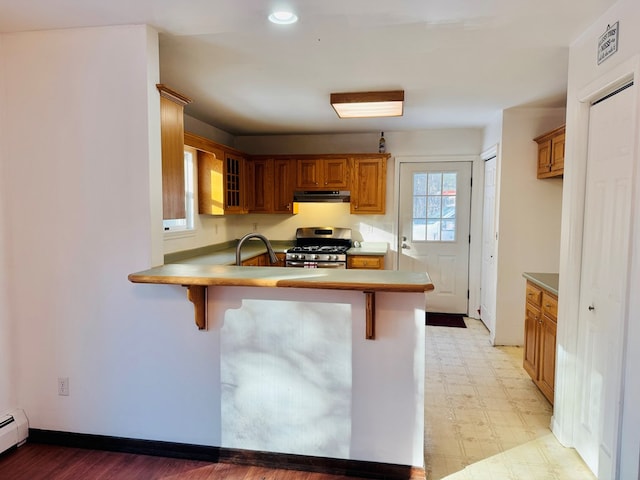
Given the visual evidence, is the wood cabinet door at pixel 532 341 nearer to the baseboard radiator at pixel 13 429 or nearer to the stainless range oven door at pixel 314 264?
Result: the stainless range oven door at pixel 314 264

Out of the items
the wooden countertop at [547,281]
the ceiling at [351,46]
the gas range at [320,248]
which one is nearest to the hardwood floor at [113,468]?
the wooden countertop at [547,281]

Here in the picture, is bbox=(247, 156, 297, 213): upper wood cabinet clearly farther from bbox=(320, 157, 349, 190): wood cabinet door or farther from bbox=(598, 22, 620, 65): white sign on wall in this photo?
bbox=(598, 22, 620, 65): white sign on wall

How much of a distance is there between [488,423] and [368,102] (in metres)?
2.62

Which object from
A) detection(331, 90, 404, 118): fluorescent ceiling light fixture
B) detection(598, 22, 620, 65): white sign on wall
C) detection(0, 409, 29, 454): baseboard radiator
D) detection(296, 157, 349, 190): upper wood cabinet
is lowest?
detection(0, 409, 29, 454): baseboard radiator

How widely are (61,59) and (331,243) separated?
374cm

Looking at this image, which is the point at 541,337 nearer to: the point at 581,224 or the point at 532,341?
the point at 532,341

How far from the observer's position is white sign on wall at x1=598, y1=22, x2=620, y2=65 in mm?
1942

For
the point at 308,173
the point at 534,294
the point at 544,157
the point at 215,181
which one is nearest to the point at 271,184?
the point at 308,173

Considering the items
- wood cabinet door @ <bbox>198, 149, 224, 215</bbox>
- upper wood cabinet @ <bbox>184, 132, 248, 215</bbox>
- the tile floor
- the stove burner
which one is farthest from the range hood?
the tile floor

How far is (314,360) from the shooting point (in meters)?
2.19

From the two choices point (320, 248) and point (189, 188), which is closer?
point (189, 188)

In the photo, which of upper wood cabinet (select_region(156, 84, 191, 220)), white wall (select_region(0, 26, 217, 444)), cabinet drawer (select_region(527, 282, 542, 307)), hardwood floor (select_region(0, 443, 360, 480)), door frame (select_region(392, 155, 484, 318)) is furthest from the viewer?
door frame (select_region(392, 155, 484, 318))

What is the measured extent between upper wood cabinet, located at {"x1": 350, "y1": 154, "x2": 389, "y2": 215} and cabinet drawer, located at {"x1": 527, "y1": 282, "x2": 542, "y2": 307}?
224 cm

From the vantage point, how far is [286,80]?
10.4ft
